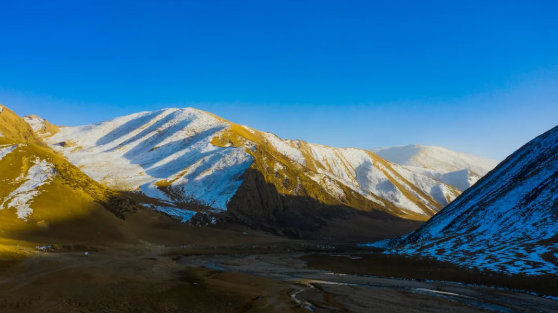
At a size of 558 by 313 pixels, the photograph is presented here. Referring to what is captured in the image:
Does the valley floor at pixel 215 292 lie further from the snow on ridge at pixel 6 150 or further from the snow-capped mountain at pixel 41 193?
the snow on ridge at pixel 6 150

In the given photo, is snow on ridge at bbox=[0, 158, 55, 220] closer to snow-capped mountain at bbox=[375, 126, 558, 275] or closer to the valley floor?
the valley floor

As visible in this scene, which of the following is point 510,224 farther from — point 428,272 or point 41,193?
point 41,193

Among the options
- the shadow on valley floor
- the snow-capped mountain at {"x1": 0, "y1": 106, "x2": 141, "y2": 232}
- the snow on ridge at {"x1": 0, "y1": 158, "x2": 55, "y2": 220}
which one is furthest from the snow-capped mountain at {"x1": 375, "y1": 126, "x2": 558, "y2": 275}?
the snow on ridge at {"x1": 0, "y1": 158, "x2": 55, "y2": 220}

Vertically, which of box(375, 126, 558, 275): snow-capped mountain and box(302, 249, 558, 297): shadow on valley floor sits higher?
box(375, 126, 558, 275): snow-capped mountain

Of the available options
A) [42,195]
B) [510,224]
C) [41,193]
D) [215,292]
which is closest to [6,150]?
[41,193]

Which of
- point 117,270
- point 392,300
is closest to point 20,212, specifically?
point 117,270

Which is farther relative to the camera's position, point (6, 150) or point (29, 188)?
point (6, 150)
